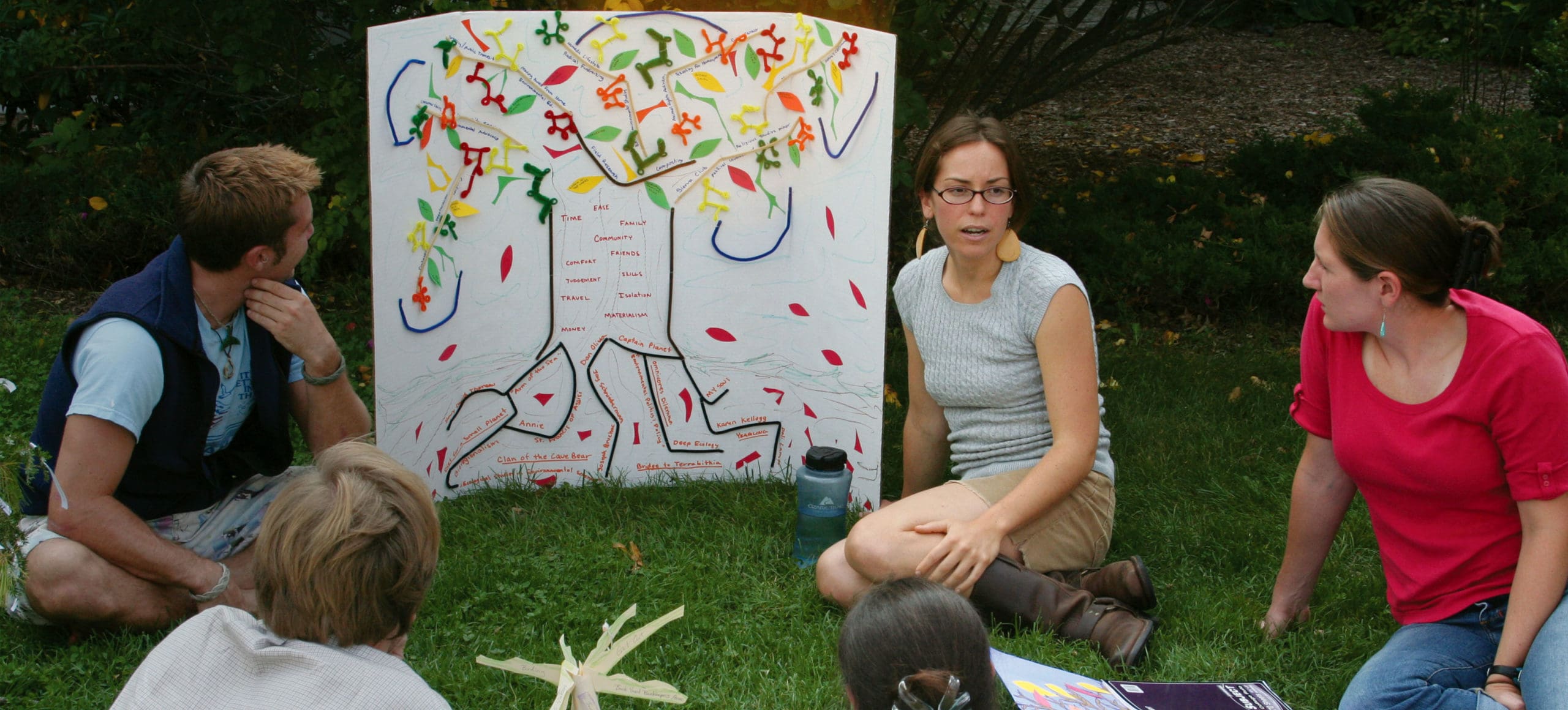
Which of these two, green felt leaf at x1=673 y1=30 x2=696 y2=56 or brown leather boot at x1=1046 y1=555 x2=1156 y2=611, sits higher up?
green felt leaf at x1=673 y1=30 x2=696 y2=56

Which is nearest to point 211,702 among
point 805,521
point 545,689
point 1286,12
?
point 545,689

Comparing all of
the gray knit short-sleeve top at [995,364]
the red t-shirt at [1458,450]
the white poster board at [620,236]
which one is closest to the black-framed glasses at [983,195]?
the gray knit short-sleeve top at [995,364]

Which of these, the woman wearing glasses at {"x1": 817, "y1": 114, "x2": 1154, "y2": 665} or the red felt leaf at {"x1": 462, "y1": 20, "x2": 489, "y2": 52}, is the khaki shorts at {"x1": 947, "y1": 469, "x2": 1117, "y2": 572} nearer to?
the woman wearing glasses at {"x1": 817, "y1": 114, "x2": 1154, "y2": 665}

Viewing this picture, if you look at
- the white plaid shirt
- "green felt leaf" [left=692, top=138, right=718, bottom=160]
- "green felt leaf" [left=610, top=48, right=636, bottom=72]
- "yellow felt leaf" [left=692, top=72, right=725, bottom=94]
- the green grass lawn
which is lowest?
the green grass lawn

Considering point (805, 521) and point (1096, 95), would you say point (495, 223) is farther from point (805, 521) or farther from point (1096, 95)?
point (1096, 95)

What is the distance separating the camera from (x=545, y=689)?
2.75m

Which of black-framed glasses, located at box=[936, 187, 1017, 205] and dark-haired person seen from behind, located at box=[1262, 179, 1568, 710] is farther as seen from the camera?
black-framed glasses, located at box=[936, 187, 1017, 205]

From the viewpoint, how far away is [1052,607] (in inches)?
116

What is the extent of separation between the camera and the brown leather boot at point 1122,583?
3.00 metres

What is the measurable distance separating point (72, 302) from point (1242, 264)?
5615 millimetres

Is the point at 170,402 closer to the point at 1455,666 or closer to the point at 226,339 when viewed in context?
the point at 226,339

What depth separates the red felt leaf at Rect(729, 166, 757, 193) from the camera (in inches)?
150

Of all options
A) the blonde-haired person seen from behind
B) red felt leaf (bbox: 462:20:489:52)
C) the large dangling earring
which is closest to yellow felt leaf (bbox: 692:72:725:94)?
red felt leaf (bbox: 462:20:489:52)

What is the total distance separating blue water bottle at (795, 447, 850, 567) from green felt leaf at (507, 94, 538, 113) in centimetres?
133
